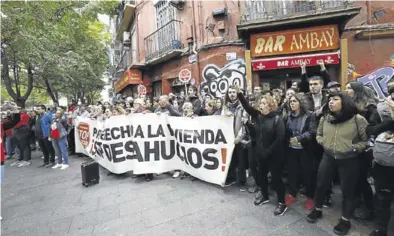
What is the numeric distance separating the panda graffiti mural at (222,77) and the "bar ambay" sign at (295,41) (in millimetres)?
775

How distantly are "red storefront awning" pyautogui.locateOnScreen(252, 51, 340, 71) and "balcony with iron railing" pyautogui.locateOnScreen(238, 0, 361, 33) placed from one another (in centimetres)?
112

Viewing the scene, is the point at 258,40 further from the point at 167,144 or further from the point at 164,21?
the point at 167,144

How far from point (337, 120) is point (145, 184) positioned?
3688 mm

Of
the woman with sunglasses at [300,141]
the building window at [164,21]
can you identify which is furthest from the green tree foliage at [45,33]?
the woman with sunglasses at [300,141]

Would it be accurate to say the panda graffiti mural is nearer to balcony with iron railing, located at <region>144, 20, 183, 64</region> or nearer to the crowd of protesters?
balcony with iron railing, located at <region>144, 20, 183, 64</region>

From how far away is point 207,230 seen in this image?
3.31m

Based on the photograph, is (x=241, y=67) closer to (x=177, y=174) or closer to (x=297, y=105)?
(x=177, y=174)

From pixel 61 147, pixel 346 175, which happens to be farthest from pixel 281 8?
pixel 61 147

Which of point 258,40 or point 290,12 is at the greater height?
point 290,12

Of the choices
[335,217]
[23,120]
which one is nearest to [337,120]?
→ [335,217]

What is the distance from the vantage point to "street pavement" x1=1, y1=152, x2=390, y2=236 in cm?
334

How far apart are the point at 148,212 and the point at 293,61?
23.8ft

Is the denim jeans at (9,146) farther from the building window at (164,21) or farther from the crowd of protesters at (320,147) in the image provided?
the crowd of protesters at (320,147)

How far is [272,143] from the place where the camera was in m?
3.59
